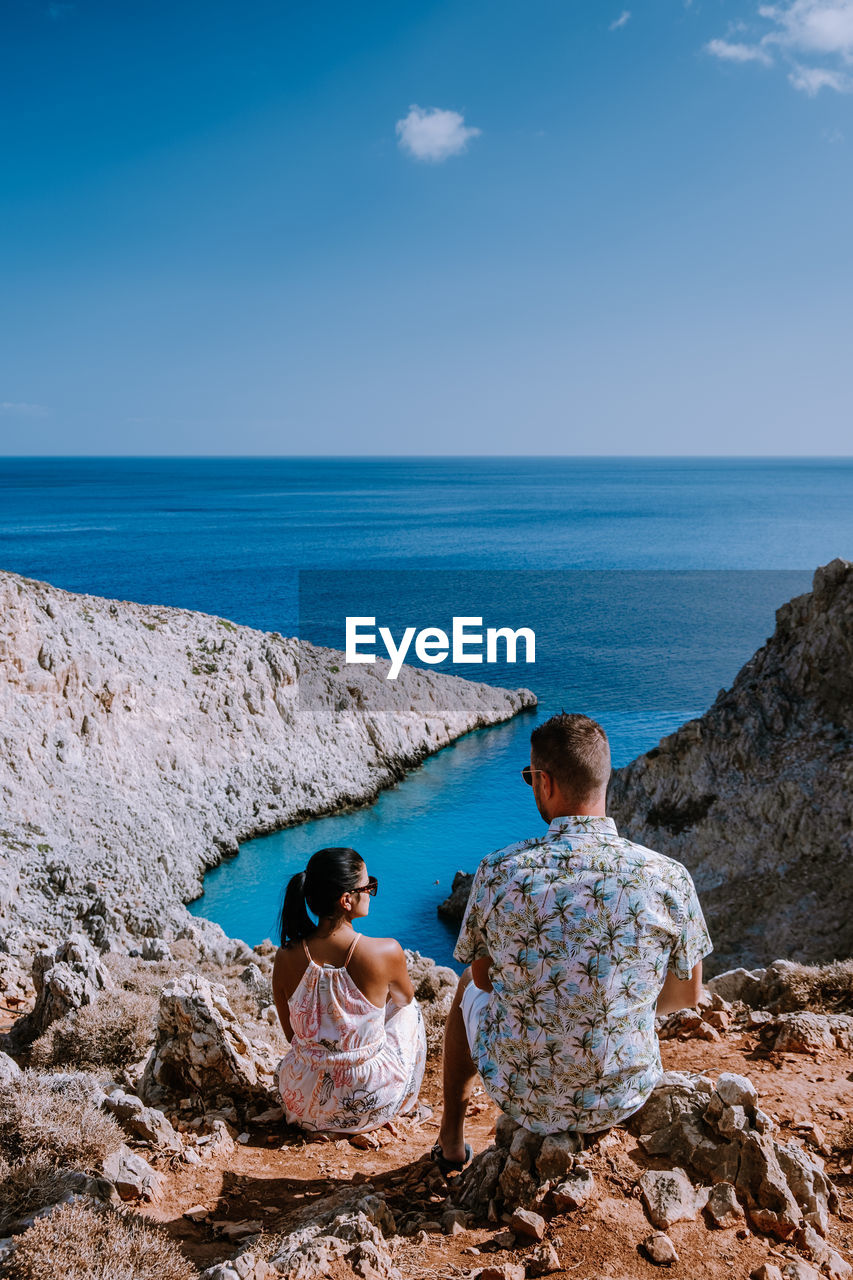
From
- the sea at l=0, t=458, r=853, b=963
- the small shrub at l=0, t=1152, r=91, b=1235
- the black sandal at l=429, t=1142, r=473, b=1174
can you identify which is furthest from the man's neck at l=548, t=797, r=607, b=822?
the sea at l=0, t=458, r=853, b=963

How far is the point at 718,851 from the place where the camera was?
74.0 ft

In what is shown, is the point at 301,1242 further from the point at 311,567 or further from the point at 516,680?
the point at 311,567

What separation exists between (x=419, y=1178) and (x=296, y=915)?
1679 mm

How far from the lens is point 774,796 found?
21875 millimetres

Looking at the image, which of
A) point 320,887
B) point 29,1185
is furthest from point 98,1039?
point 320,887

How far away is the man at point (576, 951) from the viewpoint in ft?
13.3

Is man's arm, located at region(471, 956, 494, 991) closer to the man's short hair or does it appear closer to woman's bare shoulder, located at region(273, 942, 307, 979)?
the man's short hair

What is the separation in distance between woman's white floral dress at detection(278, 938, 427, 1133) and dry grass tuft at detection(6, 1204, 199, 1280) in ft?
5.11

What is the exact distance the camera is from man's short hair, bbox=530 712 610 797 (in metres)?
4.22

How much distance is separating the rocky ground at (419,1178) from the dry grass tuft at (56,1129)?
0.01 m

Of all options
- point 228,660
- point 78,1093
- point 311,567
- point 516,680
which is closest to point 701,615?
point 516,680

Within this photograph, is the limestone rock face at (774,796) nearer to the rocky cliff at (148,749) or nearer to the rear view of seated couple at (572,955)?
the rocky cliff at (148,749)

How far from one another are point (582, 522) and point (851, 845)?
149829 millimetres

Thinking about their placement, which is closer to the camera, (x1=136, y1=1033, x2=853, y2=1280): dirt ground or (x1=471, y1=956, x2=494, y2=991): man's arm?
(x1=136, y1=1033, x2=853, y2=1280): dirt ground
